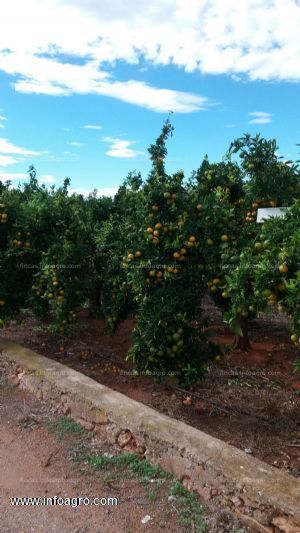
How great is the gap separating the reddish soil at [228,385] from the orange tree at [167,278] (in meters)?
0.49

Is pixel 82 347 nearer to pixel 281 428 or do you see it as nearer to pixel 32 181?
pixel 281 428

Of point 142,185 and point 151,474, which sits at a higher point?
point 142,185

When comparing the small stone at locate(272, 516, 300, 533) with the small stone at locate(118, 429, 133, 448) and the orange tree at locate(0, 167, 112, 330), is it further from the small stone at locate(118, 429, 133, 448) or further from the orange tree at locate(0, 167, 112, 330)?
the orange tree at locate(0, 167, 112, 330)

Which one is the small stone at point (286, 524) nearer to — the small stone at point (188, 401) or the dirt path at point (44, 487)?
the dirt path at point (44, 487)

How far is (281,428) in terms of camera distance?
4.06 metres

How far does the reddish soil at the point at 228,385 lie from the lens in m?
3.86

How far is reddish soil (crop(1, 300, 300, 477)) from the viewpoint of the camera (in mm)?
3857

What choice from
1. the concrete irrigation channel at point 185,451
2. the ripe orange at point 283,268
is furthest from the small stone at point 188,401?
the ripe orange at point 283,268

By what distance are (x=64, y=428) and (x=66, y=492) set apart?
0.84 meters

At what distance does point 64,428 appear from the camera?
3762mm

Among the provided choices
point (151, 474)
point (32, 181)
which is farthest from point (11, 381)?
point (32, 181)

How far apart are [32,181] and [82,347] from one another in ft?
22.3

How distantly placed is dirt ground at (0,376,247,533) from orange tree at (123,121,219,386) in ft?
3.18

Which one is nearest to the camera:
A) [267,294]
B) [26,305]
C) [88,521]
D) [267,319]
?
[267,294]
